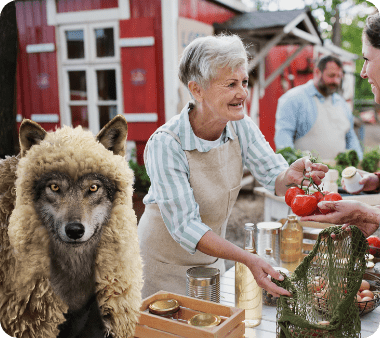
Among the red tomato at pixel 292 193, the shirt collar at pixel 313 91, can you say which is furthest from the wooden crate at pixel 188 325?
the shirt collar at pixel 313 91

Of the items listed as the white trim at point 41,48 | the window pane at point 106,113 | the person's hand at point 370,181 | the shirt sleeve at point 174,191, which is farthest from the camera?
the window pane at point 106,113

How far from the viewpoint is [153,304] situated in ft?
4.51

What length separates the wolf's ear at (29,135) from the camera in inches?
37.9

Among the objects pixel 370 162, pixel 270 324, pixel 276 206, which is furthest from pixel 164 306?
pixel 370 162

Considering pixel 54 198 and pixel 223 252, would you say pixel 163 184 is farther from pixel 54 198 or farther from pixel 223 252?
pixel 54 198

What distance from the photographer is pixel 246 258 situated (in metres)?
1.52

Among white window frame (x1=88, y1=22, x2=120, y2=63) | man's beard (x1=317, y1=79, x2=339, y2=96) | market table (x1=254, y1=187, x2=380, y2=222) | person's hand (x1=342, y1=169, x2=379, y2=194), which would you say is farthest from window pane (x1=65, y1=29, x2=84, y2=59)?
person's hand (x1=342, y1=169, x2=379, y2=194)

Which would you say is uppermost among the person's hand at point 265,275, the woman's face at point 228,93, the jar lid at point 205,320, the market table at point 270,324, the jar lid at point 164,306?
the woman's face at point 228,93

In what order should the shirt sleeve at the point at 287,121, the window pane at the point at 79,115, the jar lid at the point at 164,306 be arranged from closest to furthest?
the jar lid at the point at 164,306
the shirt sleeve at the point at 287,121
the window pane at the point at 79,115

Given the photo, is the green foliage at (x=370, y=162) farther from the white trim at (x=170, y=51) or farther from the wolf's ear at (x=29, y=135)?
the wolf's ear at (x=29, y=135)

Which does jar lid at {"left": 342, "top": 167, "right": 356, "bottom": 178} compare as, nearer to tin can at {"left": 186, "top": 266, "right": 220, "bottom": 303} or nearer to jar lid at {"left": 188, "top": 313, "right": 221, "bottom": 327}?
tin can at {"left": 186, "top": 266, "right": 220, "bottom": 303}

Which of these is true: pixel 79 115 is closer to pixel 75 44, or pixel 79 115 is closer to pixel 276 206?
pixel 75 44

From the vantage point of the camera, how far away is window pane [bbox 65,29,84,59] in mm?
6574

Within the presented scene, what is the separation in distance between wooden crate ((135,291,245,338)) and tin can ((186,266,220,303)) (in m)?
0.06
